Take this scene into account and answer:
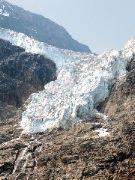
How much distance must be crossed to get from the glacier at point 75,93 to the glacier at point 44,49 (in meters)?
17.7

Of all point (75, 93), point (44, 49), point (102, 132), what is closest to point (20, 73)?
point (44, 49)

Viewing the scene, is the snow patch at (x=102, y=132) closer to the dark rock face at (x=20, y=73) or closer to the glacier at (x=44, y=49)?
the dark rock face at (x=20, y=73)

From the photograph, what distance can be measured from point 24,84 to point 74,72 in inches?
589

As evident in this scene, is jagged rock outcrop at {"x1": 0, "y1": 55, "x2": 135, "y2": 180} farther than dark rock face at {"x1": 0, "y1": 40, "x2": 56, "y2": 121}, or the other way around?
dark rock face at {"x1": 0, "y1": 40, "x2": 56, "y2": 121}

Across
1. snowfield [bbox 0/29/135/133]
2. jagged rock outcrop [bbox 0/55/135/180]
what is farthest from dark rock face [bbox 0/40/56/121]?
jagged rock outcrop [bbox 0/55/135/180]

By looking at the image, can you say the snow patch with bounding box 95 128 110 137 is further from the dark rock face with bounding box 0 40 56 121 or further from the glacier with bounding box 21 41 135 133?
the dark rock face with bounding box 0 40 56 121

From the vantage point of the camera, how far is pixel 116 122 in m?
97.2

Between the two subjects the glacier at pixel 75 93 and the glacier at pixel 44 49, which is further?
the glacier at pixel 44 49

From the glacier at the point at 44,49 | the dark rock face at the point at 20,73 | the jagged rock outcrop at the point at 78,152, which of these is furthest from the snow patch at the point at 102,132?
the glacier at the point at 44,49

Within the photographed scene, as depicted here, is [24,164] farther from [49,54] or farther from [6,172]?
[49,54]

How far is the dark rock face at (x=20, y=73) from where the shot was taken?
435 feet

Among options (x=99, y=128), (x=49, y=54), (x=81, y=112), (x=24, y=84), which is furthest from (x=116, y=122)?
(x=49, y=54)

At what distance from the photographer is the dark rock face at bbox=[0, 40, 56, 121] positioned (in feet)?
435

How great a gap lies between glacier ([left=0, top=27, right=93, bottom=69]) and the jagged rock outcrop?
Answer: 48.6m
